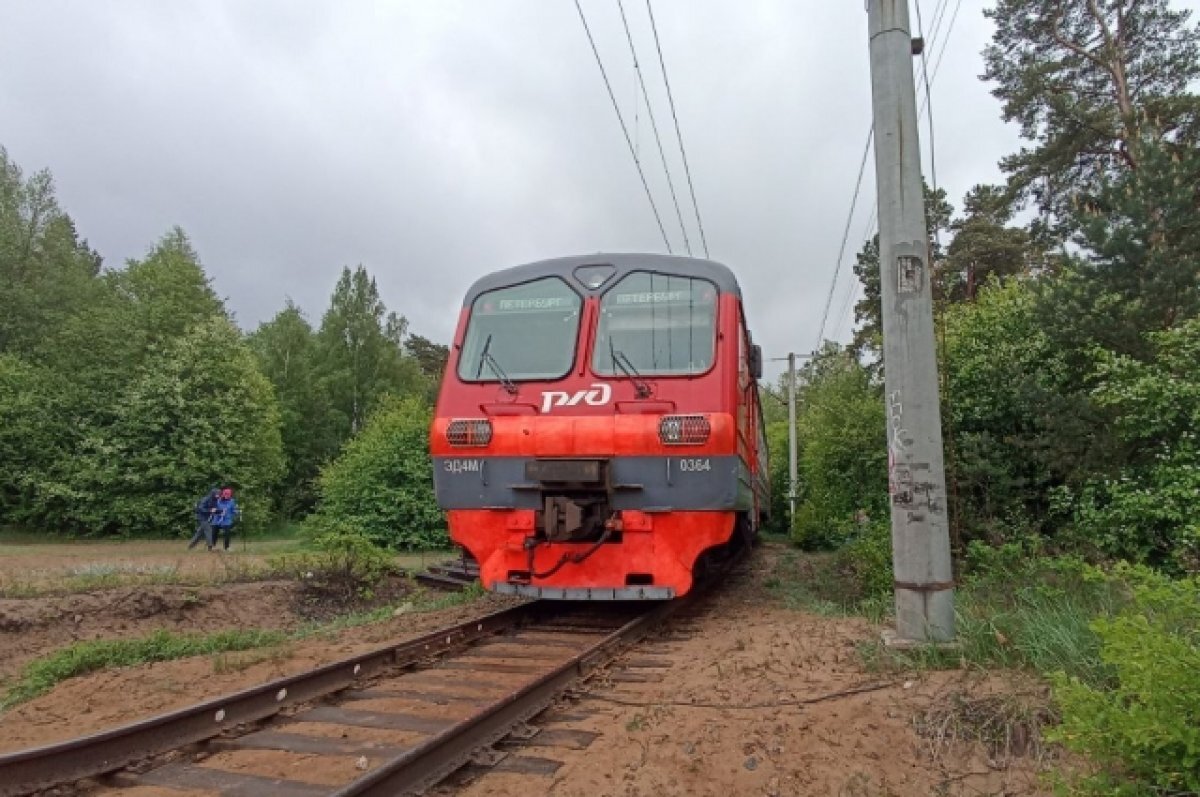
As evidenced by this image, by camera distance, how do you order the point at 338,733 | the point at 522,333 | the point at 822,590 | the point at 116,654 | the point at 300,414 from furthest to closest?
the point at 300,414 → the point at 822,590 → the point at 522,333 → the point at 116,654 → the point at 338,733

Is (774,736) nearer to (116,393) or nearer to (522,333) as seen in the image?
(522,333)

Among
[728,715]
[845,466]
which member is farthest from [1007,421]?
[728,715]

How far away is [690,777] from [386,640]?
396cm

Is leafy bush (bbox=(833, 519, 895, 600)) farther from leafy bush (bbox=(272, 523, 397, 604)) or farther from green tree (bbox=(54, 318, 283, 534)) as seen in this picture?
green tree (bbox=(54, 318, 283, 534))

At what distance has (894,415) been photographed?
5.42 m

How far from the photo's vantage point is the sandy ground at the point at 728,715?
11.3ft

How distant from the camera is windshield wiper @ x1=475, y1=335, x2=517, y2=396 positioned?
25.0ft

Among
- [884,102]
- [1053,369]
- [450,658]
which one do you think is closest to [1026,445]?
[1053,369]

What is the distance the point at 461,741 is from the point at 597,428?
364 centimetres

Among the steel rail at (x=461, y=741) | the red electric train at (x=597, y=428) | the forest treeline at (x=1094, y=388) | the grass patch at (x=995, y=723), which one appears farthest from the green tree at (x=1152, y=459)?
the steel rail at (x=461, y=741)

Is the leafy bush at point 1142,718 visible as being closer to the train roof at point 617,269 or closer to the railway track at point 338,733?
the railway track at point 338,733

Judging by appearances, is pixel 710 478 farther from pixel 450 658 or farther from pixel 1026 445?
pixel 1026 445

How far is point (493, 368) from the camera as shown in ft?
25.6

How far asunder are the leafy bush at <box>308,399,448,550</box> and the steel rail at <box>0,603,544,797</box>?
11882mm
